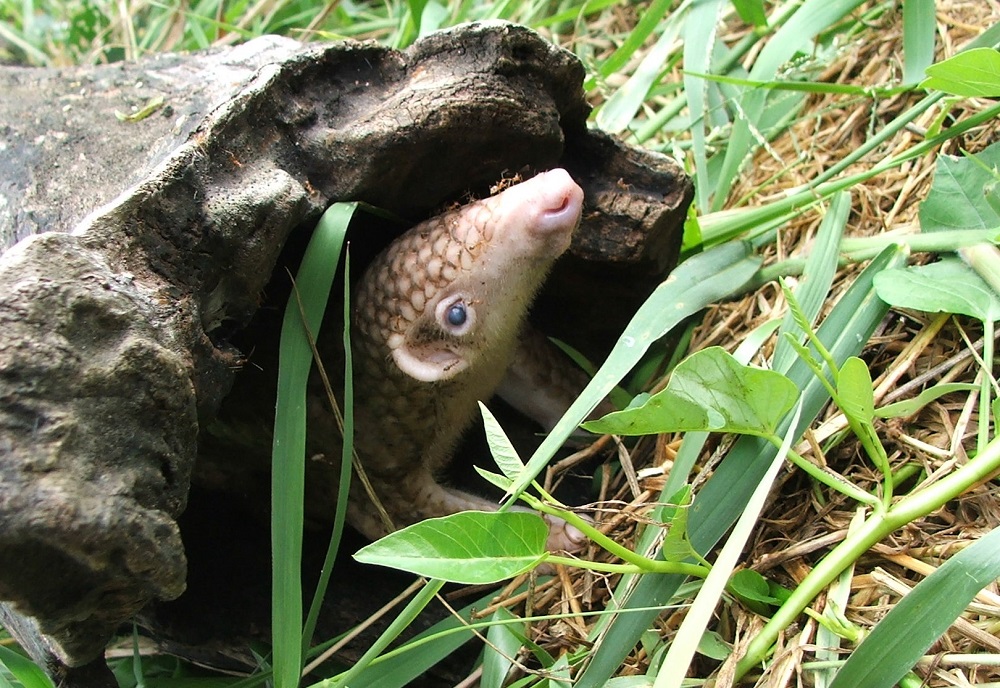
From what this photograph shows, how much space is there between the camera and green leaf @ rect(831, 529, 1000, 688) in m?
1.29

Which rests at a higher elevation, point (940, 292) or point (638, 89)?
point (638, 89)

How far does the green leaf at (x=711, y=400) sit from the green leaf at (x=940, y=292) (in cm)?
43

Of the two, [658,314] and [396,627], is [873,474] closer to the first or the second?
[658,314]

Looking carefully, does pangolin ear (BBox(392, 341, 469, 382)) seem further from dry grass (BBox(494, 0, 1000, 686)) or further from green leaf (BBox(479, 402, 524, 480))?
green leaf (BBox(479, 402, 524, 480))

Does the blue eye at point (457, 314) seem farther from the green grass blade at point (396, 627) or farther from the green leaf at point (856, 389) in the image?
the green leaf at point (856, 389)

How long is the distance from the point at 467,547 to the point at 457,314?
0.70 m

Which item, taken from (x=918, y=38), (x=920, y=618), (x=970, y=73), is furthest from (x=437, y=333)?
Result: (x=918, y=38)

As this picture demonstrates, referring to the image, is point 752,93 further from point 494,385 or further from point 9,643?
point 9,643

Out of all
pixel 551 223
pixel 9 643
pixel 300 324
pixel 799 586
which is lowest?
pixel 9 643

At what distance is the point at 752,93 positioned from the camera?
253cm

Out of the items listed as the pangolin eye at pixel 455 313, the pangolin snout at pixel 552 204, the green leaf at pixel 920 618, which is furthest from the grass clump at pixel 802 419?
the pangolin eye at pixel 455 313

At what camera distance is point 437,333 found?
194 cm

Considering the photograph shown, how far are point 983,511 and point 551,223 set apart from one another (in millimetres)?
933

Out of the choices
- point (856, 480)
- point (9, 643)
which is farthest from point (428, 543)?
point (9, 643)
